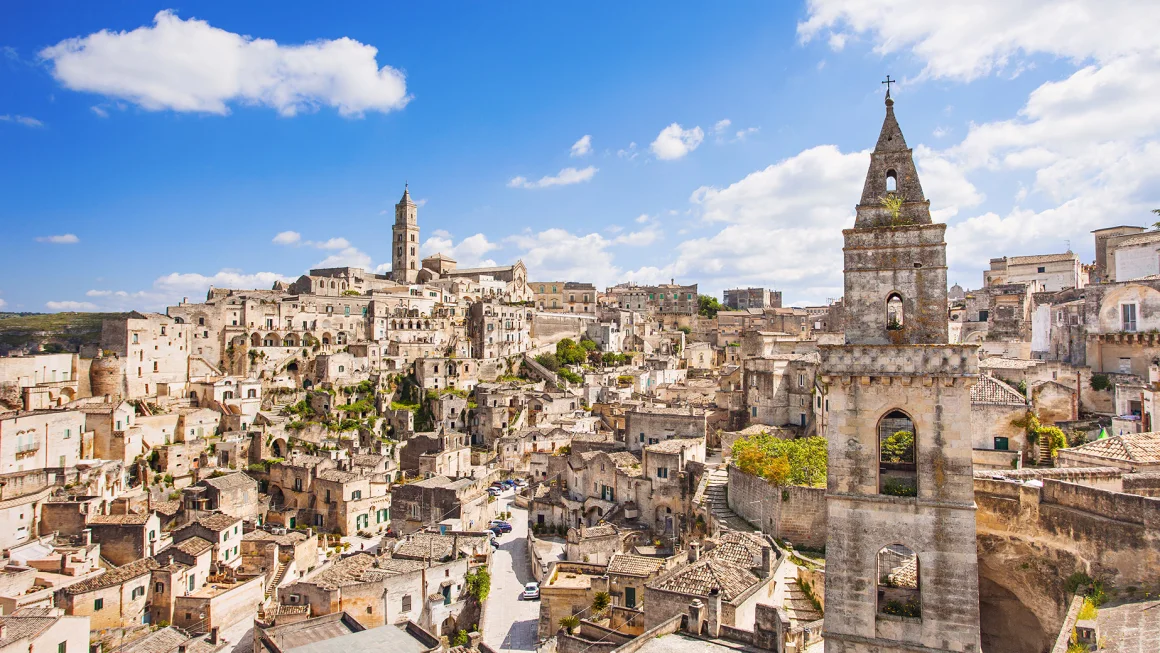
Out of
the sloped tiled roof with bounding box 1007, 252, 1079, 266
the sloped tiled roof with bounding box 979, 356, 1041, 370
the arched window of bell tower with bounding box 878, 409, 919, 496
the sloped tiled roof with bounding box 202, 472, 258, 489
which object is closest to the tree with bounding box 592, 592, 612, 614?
the arched window of bell tower with bounding box 878, 409, 919, 496

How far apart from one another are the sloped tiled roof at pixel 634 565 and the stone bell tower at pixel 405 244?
7684 cm

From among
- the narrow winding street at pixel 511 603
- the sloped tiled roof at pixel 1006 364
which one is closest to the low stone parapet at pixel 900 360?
the narrow winding street at pixel 511 603

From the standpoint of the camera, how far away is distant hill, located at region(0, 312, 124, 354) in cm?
5681

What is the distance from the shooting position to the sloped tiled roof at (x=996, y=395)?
24391mm

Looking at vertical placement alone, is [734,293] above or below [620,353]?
above

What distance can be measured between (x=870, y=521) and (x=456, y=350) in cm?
6105

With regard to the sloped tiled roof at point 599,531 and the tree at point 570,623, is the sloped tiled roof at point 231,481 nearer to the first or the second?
the sloped tiled roof at point 599,531

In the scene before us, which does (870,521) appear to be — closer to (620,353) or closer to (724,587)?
(724,587)

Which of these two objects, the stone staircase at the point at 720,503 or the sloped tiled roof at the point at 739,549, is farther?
the stone staircase at the point at 720,503

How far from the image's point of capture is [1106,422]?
84.8 ft

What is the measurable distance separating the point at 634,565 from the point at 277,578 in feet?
56.7

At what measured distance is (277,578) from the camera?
31125 mm

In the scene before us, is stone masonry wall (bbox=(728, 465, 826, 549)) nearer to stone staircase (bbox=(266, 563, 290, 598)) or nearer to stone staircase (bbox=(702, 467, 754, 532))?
stone staircase (bbox=(702, 467, 754, 532))

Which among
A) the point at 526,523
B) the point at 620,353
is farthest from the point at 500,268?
the point at 526,523
